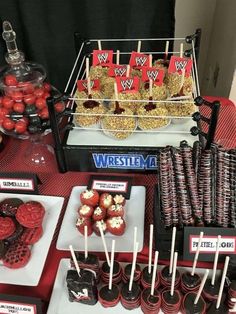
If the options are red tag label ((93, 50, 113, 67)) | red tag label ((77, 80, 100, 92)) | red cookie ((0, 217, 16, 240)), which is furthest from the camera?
red tag label ((93, 50, 113, 67))

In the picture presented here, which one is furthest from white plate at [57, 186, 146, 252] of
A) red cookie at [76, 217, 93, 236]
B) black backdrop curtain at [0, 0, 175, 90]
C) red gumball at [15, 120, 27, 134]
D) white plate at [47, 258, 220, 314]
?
black backdrop curtain at [0, 0, 175, 90]

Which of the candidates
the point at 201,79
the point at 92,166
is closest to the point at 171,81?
the point at 92,166

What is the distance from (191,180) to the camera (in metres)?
0.95

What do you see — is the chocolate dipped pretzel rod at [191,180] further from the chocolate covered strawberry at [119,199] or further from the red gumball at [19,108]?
the red gumball at [19,108]

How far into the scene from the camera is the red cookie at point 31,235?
1017 mm

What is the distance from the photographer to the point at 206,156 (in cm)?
94

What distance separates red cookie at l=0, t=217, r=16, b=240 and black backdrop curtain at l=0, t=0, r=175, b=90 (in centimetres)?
115

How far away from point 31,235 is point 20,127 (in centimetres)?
34

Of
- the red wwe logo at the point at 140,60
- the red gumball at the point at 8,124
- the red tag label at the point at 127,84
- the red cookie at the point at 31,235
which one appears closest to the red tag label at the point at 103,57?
the red wwe logo at the point at 140,60

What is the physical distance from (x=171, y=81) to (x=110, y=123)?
0.29 metres

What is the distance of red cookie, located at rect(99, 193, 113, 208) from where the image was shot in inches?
43.2

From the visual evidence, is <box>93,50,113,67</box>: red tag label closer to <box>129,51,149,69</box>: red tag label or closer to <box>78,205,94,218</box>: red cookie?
<box>129,51,149,69</box>: red tag label

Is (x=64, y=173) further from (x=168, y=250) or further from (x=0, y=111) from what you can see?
(x=168, y=250)

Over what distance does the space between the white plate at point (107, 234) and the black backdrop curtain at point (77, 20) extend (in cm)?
99
